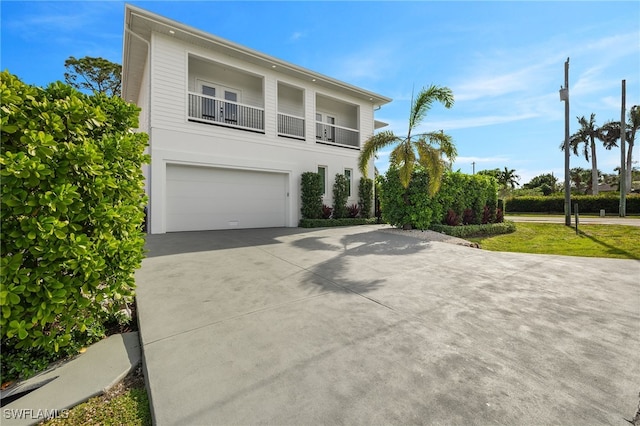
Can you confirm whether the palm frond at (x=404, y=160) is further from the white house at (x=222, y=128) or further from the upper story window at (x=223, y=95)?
the upper story window at (x=223, y=95)

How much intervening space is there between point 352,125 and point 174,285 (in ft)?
44.8

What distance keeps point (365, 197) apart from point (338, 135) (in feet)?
12.1

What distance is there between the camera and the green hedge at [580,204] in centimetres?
1970

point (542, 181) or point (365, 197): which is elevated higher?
point (542, 181)

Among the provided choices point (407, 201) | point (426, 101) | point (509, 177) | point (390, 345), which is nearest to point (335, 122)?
point (426, 101)

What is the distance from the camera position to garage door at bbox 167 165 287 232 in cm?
913

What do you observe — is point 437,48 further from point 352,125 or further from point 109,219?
point 109,219

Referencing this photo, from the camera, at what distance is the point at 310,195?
11375 millimetres

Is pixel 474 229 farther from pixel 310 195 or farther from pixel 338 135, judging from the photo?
pixel 338 135

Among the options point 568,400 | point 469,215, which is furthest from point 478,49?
point 568,400

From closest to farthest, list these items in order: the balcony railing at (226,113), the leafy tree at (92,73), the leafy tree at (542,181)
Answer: the balcony railing at (226,113)
the leafy tree at (92,73)
the leafy tree at (542,181)

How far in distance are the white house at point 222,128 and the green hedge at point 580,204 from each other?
1967cm

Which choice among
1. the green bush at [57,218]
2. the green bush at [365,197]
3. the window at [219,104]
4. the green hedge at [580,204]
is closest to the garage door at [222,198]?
the window at [219,104]

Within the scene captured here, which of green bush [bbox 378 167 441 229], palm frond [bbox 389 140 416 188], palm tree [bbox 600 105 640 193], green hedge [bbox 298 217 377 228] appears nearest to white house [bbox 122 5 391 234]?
green hedge [bbox 298 217 377 228]
